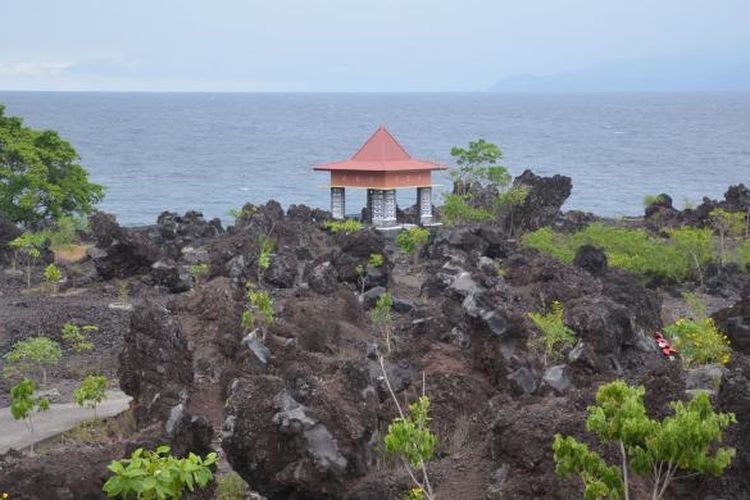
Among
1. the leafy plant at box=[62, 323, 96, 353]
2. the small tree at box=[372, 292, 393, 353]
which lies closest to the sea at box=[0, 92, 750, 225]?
the small tree at box=[372, 292, 393, 353]

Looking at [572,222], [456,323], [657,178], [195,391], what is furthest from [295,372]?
[657,178]

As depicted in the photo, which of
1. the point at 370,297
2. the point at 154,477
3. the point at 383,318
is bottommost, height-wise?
the point at 370,297

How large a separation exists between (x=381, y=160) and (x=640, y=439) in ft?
138

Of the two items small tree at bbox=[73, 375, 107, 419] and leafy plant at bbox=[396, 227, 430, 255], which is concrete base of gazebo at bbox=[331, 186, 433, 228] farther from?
small tree at bbox=[73, 375, 107, 419]

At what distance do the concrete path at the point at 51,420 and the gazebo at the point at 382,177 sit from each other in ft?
102

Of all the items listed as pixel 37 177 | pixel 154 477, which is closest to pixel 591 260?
pixel 37 177

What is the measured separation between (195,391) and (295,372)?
15.9 ft

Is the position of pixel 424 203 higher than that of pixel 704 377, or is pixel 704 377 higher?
pixel 704 377

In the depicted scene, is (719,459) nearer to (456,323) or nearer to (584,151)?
(456,323)

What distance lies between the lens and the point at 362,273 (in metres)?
31.7

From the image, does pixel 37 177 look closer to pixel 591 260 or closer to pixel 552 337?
pixel 591 260

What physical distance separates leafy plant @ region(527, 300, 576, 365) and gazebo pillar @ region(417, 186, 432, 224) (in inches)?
1189

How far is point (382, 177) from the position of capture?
49.2m

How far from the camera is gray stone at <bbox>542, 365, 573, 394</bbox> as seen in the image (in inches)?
629
